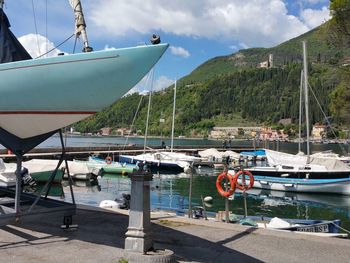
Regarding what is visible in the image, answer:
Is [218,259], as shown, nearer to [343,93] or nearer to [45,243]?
[45,243]

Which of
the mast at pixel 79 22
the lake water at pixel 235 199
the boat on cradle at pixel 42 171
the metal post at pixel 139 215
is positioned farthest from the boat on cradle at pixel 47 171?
the metal post at pixel 139 215

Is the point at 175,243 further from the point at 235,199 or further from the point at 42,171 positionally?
the point at 42,171

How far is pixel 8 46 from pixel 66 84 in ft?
8.54

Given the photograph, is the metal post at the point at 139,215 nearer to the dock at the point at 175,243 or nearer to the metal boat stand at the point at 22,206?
the dock at the point at 175,243

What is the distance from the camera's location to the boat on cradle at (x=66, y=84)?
24.8ft

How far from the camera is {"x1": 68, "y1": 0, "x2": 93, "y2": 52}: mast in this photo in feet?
26.5

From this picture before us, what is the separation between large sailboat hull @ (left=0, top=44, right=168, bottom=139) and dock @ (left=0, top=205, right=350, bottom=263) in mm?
2226

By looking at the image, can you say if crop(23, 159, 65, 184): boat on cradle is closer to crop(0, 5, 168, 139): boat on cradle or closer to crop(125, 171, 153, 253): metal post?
crop(0, 5, 168, 139): boat on cradle

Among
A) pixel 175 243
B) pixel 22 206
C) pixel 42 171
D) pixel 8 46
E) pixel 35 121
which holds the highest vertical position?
pixel 8 46

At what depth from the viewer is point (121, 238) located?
327 inches

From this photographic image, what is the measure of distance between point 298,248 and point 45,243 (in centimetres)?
484

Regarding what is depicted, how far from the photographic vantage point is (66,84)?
25.5 feet

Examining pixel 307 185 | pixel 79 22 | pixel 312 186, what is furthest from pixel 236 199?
pixel 79 22

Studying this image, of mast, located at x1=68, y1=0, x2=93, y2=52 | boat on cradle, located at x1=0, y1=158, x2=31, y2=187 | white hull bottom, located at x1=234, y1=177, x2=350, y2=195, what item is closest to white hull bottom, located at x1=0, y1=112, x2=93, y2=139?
mast, located at x1=68, y1=0, x2=93, y2=52
